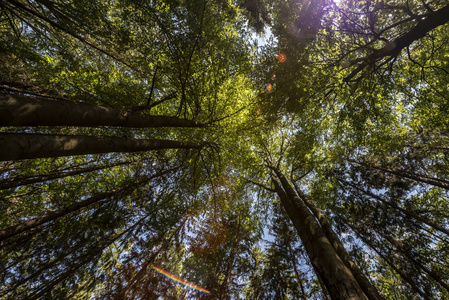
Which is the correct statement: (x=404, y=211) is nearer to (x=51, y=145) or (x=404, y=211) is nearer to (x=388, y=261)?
(x=388, y=261)

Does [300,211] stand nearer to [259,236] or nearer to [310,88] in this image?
[310,88]

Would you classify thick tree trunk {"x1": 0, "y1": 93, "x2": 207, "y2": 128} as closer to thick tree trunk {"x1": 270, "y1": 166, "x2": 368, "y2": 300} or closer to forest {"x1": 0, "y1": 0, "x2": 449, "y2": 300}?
forest {"x1": 0, "y1": 0, "x2": 449, "y2": 300}

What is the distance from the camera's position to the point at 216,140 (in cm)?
838

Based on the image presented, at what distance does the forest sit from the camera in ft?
14.8

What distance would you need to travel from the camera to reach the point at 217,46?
5.46 metres

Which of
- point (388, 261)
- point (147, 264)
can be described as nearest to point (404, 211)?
point (388, 261)

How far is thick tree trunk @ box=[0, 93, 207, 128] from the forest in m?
0.02

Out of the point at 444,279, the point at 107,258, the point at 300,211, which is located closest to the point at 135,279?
the point at 107,258

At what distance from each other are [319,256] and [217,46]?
6.42 m

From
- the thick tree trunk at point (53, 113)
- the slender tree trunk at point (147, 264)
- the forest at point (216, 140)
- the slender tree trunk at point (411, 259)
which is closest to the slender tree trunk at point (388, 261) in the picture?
the forest at point (216, 140)

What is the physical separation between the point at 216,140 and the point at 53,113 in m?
6.70

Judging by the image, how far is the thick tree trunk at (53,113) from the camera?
1561 millimetres

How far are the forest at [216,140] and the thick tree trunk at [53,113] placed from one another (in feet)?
0.06

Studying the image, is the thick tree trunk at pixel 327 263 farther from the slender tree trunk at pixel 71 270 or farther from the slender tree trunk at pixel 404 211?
the slender tree trunk at pixel 404 211
